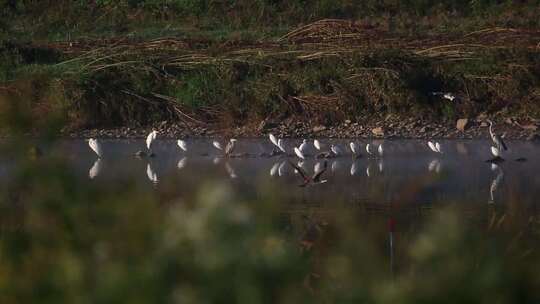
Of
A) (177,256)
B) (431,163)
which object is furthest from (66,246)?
(431,163)

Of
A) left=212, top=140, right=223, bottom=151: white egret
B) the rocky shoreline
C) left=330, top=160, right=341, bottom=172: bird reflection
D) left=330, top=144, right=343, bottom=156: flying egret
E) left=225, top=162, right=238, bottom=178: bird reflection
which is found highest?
left=225, top=162, right=238, bottom=178: bird reflection

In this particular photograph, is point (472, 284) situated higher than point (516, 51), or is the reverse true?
point (472, 284)

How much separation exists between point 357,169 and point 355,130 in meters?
2.89

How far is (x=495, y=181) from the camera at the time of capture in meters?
12.8

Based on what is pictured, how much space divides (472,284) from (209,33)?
17.7 meters

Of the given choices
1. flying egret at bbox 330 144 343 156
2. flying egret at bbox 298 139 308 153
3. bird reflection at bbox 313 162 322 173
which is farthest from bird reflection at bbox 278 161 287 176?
flying egret at bbox 330 144 343 156

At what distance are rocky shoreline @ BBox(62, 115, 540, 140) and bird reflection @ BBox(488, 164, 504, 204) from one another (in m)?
2.35

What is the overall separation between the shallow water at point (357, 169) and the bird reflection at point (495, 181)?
0.01 m

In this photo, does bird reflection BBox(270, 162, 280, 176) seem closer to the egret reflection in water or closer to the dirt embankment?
the egret reflection in water

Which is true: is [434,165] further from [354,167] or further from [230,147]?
[230,147]

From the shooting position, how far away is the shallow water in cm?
1162

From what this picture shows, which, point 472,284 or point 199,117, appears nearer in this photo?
point 472,284

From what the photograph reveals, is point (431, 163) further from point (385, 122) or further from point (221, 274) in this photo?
point (221, 274)

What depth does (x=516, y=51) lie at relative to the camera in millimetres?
18406
